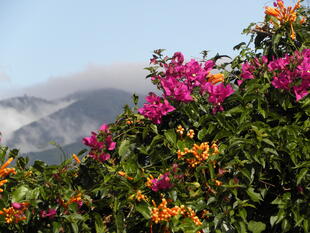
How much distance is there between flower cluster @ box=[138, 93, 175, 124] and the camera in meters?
2.58

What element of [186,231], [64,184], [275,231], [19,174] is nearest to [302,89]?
[275,231]

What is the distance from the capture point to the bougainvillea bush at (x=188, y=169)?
2.26 m

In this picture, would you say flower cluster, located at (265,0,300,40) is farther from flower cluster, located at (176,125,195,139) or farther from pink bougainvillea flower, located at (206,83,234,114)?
flower cluster, located at (176,125,195,139)

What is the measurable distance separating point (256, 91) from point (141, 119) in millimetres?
739

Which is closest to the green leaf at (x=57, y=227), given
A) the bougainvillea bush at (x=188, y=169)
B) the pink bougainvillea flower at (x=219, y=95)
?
the bougainvillea bush at (x=188, y=169)

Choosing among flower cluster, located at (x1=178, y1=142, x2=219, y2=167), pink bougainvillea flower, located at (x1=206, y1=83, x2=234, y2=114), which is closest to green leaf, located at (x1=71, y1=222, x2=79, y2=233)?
flower cluster, located at (x1=178, y1=142, x2=219, y2=167)

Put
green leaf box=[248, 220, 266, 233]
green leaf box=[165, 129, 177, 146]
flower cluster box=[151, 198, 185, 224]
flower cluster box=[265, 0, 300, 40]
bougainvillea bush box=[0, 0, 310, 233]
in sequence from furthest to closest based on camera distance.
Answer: flower cluster box=[265, 0, 300, 40], green leaf box=[165, 129, 177, 146], green leaf box=[248, 220, 266, 233], bougainvillea bush box=[0, 0, 310, 233], flower cluster box=[151, 198, 185, 224]

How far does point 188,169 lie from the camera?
7.96ft

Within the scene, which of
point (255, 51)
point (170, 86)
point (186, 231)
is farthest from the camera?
point (255, 51)

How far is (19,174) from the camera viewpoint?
249 cm

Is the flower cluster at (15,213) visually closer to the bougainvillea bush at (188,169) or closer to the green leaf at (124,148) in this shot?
the bougainvillea bush at (188,169)

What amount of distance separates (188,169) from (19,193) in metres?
0.91

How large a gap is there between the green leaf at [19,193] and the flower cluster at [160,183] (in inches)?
25.8

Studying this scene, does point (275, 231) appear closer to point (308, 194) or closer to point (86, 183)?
point (308, 194)
